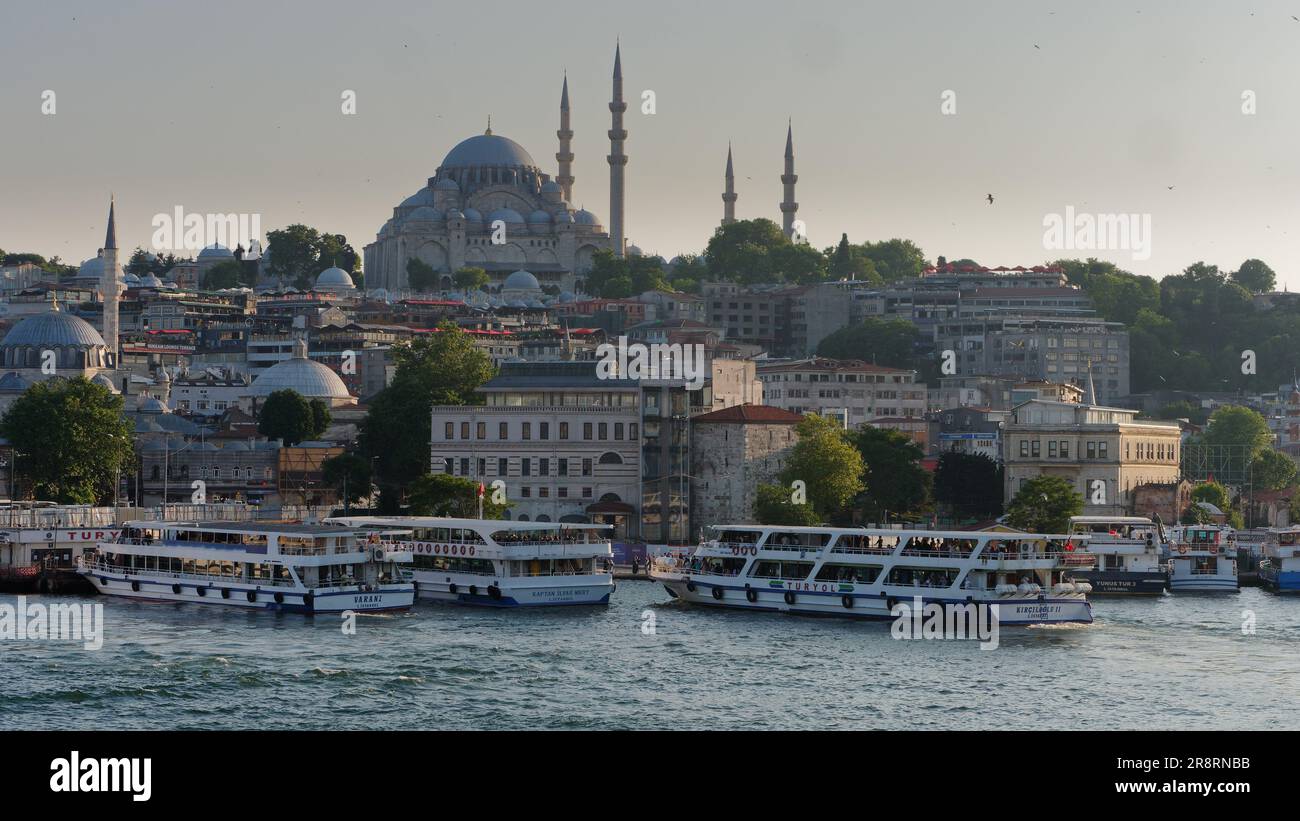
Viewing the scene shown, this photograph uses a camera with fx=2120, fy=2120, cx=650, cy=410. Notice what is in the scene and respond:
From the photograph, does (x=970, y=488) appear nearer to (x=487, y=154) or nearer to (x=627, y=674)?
(x=627, y=674)

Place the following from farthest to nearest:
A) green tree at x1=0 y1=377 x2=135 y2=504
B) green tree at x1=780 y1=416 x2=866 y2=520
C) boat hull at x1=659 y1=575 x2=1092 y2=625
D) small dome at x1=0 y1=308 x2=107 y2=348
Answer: small dome at x1=0 y1=308 x2=107 y2=348 → green tree at x1=0 y1=377 x2=135 y2=504 → green tree at x1=780 y1=416 x2=866 y2=520 → boat hull at x1=659 y1=575 x2=1092 y2=625

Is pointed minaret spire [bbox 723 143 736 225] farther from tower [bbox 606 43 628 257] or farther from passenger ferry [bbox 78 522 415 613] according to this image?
passenger ferry [bbox 78 522 415 613]

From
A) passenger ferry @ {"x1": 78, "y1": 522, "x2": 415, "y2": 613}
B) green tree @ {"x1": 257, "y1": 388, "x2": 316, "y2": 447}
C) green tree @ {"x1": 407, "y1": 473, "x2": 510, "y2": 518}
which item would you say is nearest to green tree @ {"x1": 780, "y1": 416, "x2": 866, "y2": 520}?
green tree @ {"x1": 407, "y1": 473, "x2": 510, "y2": 518}

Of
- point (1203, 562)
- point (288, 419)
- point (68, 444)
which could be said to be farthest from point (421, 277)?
point (1203, 562)

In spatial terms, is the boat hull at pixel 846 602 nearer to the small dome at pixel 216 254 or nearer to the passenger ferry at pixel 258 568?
the passenger ferry at pixel 258 568

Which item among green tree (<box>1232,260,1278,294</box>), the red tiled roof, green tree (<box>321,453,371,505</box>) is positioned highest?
green tree (<box>1232,260,1278,294</box>)
